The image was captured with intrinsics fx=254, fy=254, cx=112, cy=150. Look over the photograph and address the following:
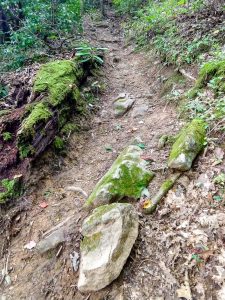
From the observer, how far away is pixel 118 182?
317cm

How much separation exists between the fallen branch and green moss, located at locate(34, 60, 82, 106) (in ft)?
8.36

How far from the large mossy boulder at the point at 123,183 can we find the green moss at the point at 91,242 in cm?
54

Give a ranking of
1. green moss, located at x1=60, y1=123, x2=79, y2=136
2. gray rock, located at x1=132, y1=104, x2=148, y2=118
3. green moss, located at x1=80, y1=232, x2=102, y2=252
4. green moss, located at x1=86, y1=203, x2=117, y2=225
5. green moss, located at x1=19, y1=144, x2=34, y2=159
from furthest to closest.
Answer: gray rock, located at x1=132, y1=104, x2=148, y2=118
green moss, located at x1=60, y1=123, x2=79, y2=136
green moss, located at x1=19, y1=144, x2=34, y2=159
green moss, located at x1=86, y1=203, x2=117, y2=225
green moss, located at x1=80, y1=232, x2=102, y2=252

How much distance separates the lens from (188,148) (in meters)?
3.20

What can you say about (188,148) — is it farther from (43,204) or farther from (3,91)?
(3,91)

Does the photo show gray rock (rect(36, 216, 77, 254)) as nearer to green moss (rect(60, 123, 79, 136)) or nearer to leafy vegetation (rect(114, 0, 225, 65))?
green moss (rect(60, 123, 79, 136))

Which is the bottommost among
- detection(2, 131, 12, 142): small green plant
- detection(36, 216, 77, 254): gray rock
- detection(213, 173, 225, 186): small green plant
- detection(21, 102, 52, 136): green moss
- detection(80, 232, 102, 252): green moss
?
detection(36, 216, 77, 254): gray rock

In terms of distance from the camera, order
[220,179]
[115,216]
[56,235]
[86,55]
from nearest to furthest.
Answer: [115,216] < [220,179] < [56,235] < [86,55]

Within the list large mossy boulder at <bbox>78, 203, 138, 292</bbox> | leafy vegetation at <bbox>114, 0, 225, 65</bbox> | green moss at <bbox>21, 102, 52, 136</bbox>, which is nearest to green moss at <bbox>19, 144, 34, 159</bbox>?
green moss at <bbox>21, 102, 52, 136</bbox>

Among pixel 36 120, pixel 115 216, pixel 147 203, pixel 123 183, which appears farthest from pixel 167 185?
pixel 36 120

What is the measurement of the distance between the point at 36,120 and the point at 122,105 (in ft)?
7.41

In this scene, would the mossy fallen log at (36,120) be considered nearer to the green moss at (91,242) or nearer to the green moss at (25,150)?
the green moss at (25,150)

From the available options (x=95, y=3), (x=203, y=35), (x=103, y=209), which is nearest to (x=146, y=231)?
(x=103, y=209)

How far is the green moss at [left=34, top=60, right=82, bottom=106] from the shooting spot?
4746 mm
